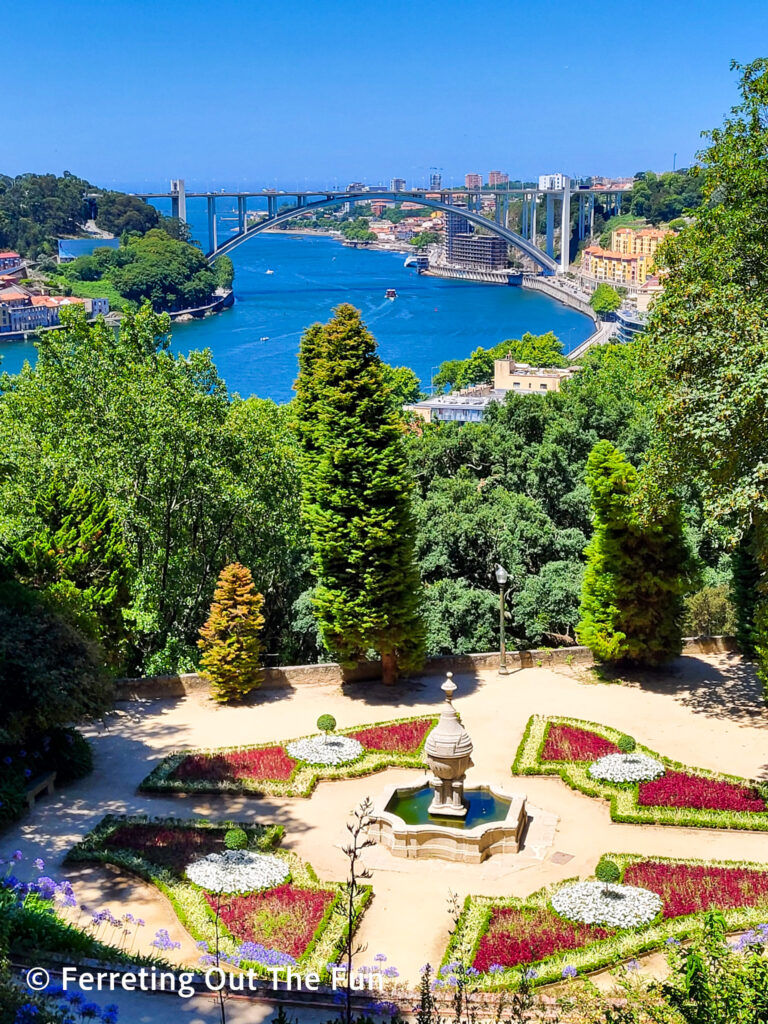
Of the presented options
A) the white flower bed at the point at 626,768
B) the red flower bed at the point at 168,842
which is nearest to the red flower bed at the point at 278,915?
the red flower bed at the point at 168,842

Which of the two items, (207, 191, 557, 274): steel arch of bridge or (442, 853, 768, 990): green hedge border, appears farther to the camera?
(207, 191, 557, 274): steel arch of bridge

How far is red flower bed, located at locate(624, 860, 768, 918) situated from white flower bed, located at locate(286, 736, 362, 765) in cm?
470

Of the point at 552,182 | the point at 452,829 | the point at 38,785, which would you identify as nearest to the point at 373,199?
the point at 552,182

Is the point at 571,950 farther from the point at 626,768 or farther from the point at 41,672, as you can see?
the point at 41,672

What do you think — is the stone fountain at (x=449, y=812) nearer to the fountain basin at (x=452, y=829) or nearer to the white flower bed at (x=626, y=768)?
the fountain basin at (x=452, y=829)

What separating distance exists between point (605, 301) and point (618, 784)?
10530 cm

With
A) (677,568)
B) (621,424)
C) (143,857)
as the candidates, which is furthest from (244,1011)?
(621,424)

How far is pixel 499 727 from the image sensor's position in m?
17.5

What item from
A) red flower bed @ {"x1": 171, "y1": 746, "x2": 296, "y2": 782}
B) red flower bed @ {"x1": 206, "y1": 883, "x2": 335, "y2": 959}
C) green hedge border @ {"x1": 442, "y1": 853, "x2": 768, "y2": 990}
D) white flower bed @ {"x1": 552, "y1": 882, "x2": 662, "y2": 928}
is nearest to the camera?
green hedge border @ {"x1": 442, "y1": 853, "x2": 768, "y2": 990}

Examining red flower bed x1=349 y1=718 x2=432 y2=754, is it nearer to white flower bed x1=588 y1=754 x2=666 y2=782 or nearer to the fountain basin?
the fountain basin

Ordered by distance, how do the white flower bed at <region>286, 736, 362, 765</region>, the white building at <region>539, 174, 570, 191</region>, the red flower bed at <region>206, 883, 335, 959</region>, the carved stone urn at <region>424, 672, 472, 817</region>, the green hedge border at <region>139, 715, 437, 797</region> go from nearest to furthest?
the red flower bed at <region>206, 883, 335, 959</region>
the carved stone urn at <region>424, 672, 472, 817</region>
the green hedge border at <region>139, 715, 437, 797</region>
the white flower bed at <region>286, 736, 362, 765</region>
the white building at <region>539, 174, 570, 191</region>

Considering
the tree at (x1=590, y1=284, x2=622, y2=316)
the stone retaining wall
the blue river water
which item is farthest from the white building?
the stone retaining wall

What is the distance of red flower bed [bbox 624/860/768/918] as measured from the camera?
38.7 ft

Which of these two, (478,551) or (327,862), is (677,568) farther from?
(327,862)
